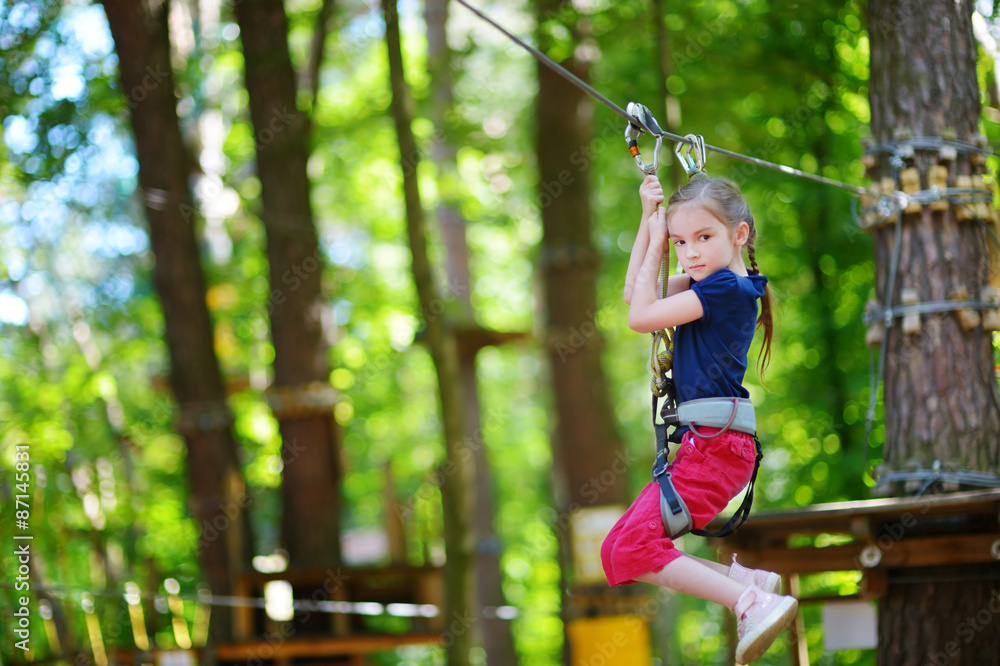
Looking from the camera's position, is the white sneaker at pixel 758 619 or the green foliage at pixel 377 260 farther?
the green foliage at pixel 377 260

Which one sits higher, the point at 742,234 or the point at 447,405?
the point at 742,234

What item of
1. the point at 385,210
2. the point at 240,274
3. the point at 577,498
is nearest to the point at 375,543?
the point at 385,210

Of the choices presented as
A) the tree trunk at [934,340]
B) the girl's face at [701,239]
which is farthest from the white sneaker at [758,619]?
the tree trunk at [934,340]

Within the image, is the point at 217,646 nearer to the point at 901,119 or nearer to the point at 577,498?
the point at 577,498

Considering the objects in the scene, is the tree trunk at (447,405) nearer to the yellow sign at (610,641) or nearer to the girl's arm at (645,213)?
the yellow sign at (610,641)

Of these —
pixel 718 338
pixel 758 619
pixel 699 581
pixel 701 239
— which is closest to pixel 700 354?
pixel 718 338

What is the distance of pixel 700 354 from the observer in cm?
318

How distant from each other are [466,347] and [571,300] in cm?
137

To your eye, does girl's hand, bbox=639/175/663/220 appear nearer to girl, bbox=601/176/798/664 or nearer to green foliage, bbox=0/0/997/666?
girl, bbox=601/176/798/664

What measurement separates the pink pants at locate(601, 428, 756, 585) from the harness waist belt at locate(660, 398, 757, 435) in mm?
29

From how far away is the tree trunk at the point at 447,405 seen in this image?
6973 millimetres

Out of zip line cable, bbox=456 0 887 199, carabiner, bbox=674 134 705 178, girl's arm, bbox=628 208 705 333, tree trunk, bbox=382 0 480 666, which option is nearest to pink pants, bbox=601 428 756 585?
girl's arm, bbox=628 208 705 333

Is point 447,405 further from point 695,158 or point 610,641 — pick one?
point 695,158

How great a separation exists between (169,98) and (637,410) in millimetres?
13701
